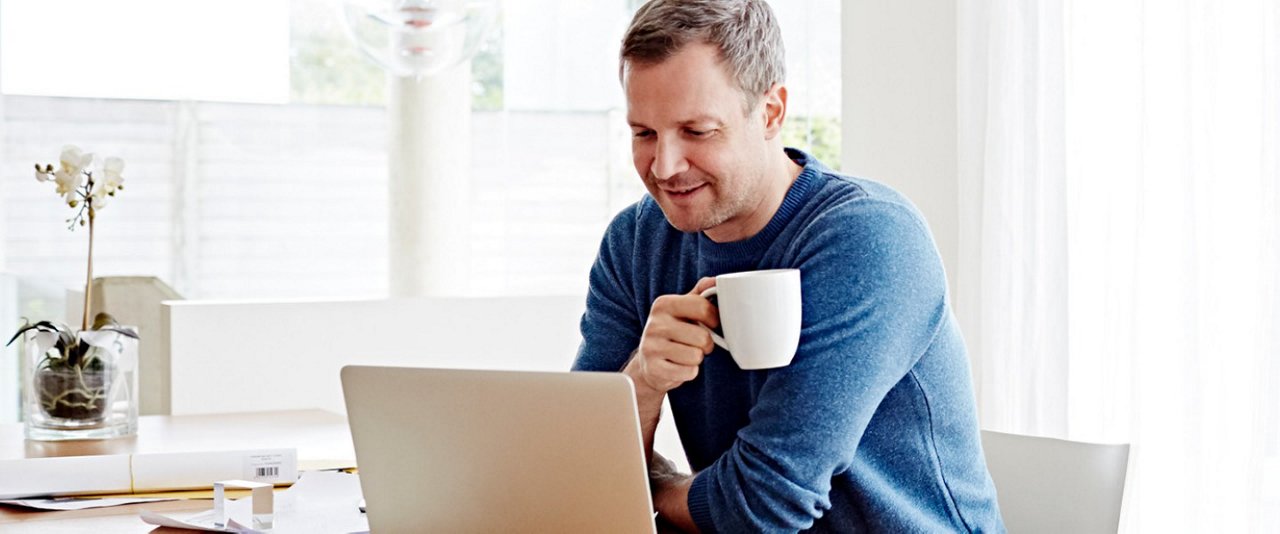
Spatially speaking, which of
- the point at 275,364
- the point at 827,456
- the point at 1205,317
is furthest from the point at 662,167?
the point at 275,364

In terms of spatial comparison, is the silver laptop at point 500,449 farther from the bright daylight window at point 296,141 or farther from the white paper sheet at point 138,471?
the bright daylight window at point 296,141

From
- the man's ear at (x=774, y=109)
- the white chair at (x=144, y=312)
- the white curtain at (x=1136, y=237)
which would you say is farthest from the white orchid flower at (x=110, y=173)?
the white curtain at (x=1136, y=237)

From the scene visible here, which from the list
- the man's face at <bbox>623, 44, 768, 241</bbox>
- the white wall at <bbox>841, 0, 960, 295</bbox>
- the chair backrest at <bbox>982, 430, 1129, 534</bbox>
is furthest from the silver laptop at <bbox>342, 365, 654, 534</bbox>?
the white wall at <bbox>841, 0, 960, 295</bbox>

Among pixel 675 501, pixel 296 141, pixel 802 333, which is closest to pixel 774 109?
pixel 802 333

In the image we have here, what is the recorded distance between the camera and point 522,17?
19.4ft

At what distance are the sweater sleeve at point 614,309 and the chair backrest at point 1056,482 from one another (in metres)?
0.44

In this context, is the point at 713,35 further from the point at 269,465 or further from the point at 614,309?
the point at 269,465

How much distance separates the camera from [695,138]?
1347 millimetres

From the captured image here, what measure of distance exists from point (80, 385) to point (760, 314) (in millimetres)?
1045

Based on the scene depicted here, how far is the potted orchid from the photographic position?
174 centimetres

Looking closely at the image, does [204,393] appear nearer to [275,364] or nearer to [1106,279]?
[275,364]

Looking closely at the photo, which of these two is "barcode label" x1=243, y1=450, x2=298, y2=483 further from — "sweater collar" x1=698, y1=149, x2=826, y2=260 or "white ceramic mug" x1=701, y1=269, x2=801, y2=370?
"white ceramic mug" x1=701, y1=269, x2=801, y2=370

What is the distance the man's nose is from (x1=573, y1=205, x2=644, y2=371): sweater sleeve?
0.26 metres

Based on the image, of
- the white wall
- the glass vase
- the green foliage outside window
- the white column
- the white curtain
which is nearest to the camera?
the glass vase
